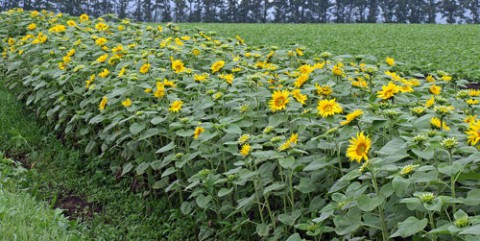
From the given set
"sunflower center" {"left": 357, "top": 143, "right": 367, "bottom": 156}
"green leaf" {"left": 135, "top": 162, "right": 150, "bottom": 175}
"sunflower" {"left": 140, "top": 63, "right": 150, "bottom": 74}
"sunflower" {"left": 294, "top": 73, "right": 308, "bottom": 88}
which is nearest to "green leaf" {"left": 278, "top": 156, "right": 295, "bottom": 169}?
"sunflower center" {"left": 357, "top": 143, "right": 367, "bottom": 156}

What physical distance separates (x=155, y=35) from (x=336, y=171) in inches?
122

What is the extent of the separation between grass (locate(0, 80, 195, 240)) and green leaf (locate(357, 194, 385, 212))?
1.26 meters

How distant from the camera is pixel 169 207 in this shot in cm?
330

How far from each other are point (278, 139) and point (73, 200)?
169cm

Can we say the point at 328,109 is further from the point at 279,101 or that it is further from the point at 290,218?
the point at 290,218

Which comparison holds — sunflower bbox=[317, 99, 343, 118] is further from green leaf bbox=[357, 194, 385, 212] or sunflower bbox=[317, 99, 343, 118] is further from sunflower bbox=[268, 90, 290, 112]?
green leaf bbox=[357, 194, 385, 212]

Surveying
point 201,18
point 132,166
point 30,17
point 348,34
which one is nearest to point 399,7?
point 201,18

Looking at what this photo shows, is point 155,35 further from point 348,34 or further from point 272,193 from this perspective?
point 348,34

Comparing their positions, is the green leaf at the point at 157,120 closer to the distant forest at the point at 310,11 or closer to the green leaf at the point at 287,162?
the green leaf at the point at 287,162

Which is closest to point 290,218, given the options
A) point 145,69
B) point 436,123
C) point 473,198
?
point 436,123

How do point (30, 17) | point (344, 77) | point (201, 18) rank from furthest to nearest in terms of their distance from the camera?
1. point (201, 18)
2. point (30, 17)
3. point (344, 77)

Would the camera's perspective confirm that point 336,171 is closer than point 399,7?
Yes

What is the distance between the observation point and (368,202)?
76.1 inches

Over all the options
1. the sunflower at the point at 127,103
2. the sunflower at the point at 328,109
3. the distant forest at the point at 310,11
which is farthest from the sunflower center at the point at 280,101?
the distant forest at the point at 310,11
